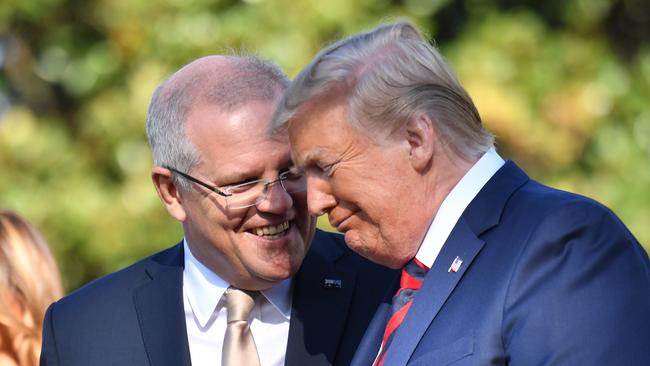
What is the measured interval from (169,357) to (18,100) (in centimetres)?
515

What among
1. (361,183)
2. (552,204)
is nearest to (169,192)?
(361,183)

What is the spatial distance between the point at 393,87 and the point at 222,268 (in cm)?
112

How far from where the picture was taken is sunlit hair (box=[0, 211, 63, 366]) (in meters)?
4.01

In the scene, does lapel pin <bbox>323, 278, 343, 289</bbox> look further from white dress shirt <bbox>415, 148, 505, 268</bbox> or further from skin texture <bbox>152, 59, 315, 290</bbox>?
white dress shirt <bbox>415, 148, 505, 268</bbox>

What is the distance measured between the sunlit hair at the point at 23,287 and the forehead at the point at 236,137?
3.45 feet

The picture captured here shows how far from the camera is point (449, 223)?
2641mm

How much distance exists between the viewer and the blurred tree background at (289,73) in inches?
271

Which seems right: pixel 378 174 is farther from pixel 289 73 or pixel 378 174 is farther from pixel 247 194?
Answer: pixel 289 73

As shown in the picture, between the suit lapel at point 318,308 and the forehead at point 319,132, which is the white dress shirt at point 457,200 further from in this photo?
the suit lapel at point 318,308

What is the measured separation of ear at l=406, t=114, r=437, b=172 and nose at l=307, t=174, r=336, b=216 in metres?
0.28

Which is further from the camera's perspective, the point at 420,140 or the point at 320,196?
the point at 320,196

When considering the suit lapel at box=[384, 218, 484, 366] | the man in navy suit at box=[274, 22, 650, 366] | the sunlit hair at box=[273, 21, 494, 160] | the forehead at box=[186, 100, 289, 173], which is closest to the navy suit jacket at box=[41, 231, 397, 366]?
the forehead at box=[186, 100, 289, 173]

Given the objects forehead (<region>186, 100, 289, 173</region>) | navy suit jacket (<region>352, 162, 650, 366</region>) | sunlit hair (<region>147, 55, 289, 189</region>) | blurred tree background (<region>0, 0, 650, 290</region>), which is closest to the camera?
navy suit jacket (<region>352, 162, 650, 366</region>)

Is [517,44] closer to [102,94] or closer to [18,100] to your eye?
[102,94]
